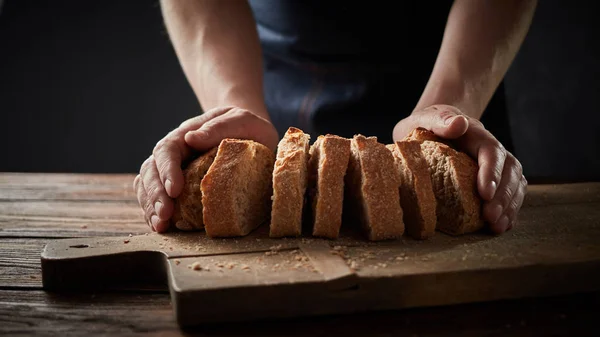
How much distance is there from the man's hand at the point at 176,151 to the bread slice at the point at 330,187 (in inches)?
18.0

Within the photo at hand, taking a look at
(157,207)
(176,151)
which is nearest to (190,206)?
(157,207)

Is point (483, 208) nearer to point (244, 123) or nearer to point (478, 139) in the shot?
point (478, 139)

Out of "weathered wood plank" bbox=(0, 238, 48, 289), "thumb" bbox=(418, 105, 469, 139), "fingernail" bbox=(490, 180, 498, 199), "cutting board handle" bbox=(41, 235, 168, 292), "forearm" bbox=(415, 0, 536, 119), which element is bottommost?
"weathered wood plank" bbox=(0, 238, 48, 289)

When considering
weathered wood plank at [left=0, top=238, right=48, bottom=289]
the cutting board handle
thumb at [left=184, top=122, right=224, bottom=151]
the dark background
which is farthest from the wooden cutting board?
the dark background

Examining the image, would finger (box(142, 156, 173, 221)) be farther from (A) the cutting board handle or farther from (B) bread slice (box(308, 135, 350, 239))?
(B) bread slice (box(308, 135, 350, 239))

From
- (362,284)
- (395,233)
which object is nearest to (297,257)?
(362,284)

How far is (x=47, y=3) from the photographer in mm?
5000

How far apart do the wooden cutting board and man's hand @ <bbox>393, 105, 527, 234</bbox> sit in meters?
0.08

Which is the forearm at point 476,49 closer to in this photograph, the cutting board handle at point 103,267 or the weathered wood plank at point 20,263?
the cutting board handle at point 103,267

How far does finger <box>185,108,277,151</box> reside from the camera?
2.07 meters

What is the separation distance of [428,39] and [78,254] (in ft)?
7.16

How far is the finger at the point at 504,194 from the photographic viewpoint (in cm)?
190

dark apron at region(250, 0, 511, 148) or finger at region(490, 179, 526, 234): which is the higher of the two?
dark apron at region(250, 0, 511, 148)

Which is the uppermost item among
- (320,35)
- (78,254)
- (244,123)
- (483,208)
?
(320,35)
